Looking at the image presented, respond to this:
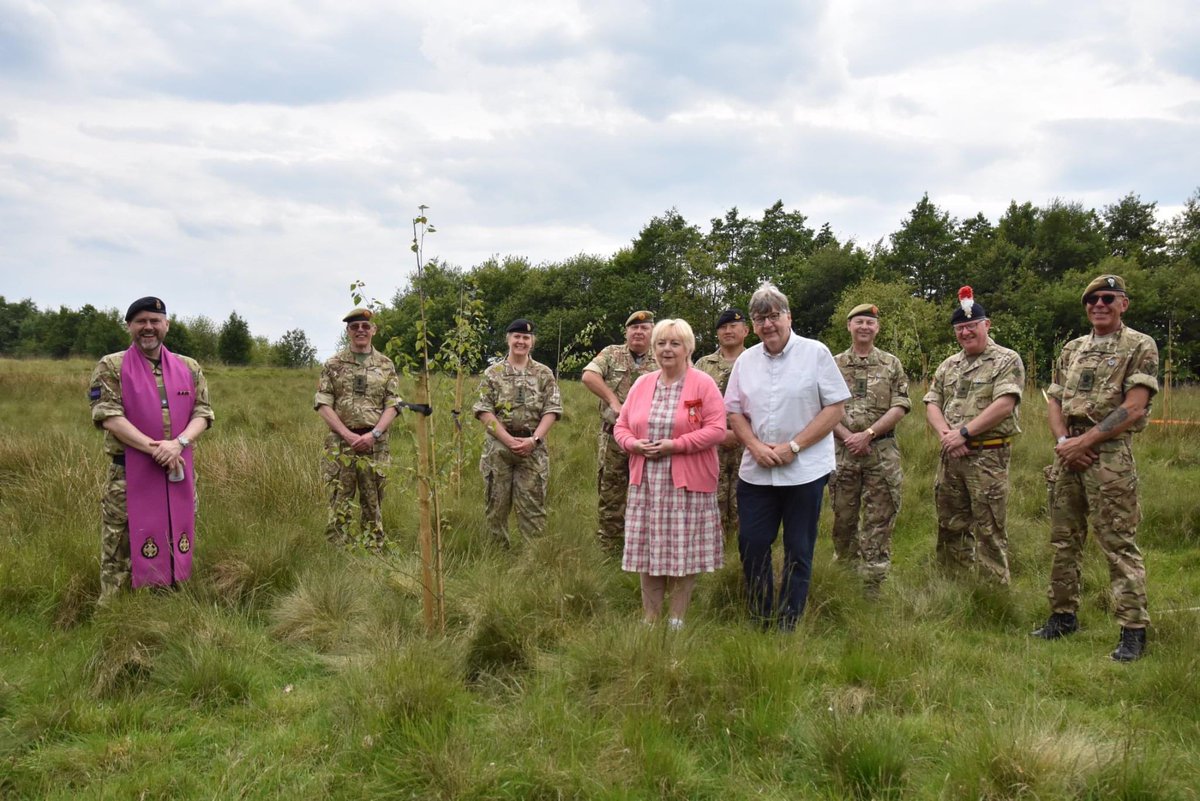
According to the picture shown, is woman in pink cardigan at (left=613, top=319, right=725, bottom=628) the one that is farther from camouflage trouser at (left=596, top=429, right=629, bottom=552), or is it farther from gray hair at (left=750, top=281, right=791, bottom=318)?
camouflage trouser at (left=596, top=429, right=629, bottom=552)

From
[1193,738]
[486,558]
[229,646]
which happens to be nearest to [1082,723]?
[1193,738]

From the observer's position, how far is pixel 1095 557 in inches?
232

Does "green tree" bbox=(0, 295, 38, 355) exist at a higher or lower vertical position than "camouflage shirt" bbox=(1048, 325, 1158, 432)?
higher

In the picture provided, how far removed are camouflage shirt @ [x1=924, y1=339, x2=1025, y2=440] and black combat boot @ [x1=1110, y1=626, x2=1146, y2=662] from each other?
4.55 feet

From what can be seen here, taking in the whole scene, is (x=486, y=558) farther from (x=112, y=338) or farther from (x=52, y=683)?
(x=112, y=338)

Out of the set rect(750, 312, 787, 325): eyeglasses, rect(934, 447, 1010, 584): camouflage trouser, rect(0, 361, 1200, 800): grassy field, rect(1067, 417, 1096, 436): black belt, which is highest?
rect(750, 312, 787, 325): eyeglasses

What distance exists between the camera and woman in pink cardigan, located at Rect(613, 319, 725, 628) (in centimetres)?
421

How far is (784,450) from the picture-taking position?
4.17 metres

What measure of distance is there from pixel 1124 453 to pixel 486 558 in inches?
159

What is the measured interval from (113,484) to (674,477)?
3.31 metres

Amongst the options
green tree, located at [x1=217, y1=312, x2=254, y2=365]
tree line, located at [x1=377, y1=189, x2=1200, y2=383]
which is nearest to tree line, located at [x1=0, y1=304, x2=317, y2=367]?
green tree, located at [x1=217, y1=312, x2=254, y2=365]

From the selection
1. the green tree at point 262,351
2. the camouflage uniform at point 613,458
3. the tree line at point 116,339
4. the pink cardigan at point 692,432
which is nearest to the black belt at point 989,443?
the pink cardigan at point 692,432

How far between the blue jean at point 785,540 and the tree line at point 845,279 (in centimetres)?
2103

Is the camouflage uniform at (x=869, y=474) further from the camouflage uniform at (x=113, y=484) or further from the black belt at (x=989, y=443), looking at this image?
the camouflage uniform at (x=113, y=484)
